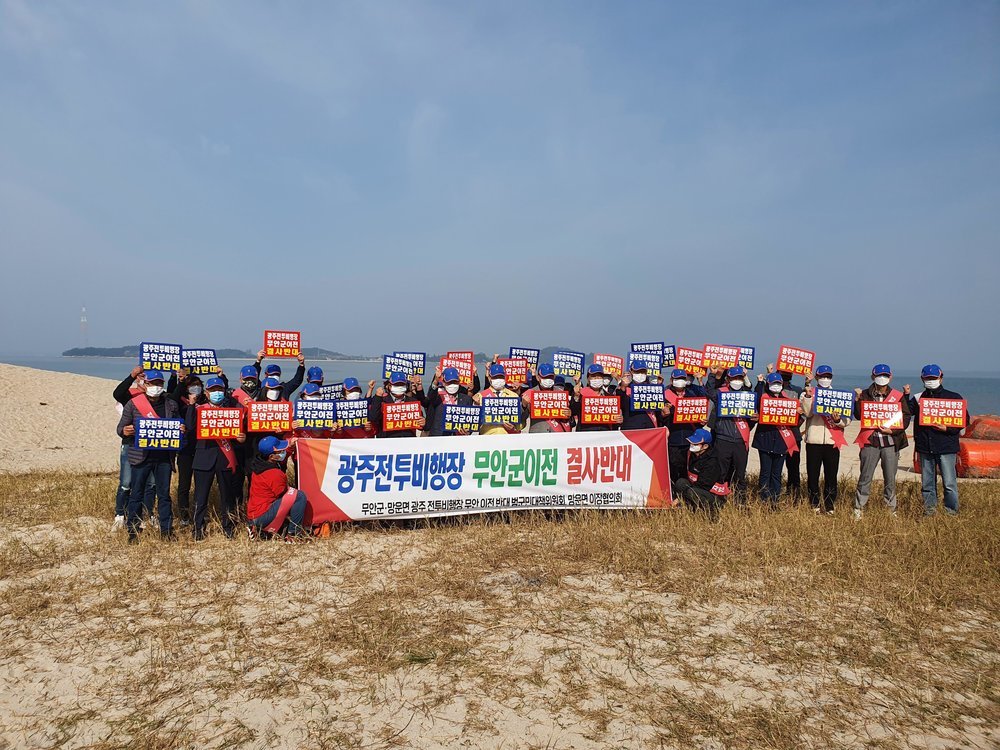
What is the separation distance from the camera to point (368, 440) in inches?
304

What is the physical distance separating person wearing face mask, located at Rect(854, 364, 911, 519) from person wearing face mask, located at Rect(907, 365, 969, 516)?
20 centimetres

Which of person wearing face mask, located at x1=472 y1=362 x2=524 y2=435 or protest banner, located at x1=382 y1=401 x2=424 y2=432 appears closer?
protest banner, located at x1=382 y1=401 x2=424 y2=432

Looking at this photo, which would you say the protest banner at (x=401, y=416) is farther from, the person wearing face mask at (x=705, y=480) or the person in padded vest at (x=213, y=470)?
the person wearing face mask at (x=705, y=480)

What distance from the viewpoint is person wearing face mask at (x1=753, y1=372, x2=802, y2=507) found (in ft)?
28.0

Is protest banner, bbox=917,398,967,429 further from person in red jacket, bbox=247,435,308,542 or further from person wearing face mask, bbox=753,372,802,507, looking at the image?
person in red jacket, bbox=247,435,308,542

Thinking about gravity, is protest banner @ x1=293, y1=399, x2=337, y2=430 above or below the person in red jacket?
above

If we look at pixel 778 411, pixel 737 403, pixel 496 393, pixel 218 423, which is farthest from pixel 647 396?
pixel 218 423

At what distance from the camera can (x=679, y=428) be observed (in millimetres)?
8820

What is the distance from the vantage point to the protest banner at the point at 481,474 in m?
7.63

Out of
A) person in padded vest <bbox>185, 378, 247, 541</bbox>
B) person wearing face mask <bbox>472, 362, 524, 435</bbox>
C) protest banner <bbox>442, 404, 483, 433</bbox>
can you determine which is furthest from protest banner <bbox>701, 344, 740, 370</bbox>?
person in padded vest <bbox>185, 378, 247, 541</bbox>

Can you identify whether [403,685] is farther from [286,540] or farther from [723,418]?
[723,418]

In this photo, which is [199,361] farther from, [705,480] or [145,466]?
[705,480]

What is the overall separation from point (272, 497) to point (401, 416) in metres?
1.92

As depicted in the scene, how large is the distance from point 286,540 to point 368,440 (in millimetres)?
1477
